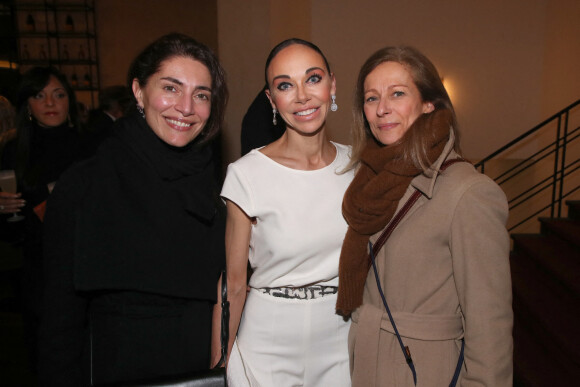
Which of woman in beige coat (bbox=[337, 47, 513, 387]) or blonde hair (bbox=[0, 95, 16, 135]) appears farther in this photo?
blonde hair (bbox=[0, 95, 16, 135])

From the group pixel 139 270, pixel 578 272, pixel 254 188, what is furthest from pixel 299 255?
pixel 578 272

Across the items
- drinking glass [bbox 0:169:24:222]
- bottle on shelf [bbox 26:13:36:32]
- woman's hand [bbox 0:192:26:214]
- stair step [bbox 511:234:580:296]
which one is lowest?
stair step [bbox 511:234:580:296]

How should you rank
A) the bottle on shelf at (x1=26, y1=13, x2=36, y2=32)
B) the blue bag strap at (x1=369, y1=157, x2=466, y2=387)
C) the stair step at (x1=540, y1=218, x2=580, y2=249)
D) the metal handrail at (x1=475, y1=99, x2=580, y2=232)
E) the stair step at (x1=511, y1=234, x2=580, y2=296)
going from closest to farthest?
the blue bag strap at (x1=369, y1=157, x2=466, y2=387) < the stair step at (x1=511, y1=234, x2=580, y2=296) < the stair step at (x1=540, y1=218, x2=580, y2=249) < the metal handrail at (x1=475, y1=99, x2=580, y2=232) < the bottle on shelf at (x1=26, y1=13, x2=36, y2=32)

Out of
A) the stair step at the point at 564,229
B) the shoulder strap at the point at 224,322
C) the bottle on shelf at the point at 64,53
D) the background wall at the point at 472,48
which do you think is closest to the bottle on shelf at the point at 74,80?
the bottle on shelf at the point at 64,53

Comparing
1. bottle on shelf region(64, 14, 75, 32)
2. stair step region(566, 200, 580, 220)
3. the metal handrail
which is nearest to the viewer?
stair step region(566, 200, 580, 220)

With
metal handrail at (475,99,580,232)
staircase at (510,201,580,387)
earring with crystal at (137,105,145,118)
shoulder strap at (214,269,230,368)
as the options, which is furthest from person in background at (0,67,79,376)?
metal handrail at (475,99,580,232)

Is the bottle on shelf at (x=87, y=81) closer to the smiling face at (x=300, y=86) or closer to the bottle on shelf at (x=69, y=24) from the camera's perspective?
the bottle on shelf at (x=69, y=24)

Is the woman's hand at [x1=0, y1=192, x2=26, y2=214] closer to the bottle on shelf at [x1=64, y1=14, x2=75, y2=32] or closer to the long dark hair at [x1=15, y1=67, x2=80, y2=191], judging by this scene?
the long dark hair at [x1=15, y1=67, x2=80, y2=191]

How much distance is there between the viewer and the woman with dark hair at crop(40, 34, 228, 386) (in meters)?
1.24

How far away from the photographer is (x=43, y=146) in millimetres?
2553

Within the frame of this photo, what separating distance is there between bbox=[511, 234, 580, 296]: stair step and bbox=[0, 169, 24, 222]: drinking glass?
4387 mm

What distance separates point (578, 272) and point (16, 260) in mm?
5109

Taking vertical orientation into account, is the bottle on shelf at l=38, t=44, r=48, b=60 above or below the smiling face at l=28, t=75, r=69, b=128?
above

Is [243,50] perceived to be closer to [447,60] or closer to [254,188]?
[254,188]
